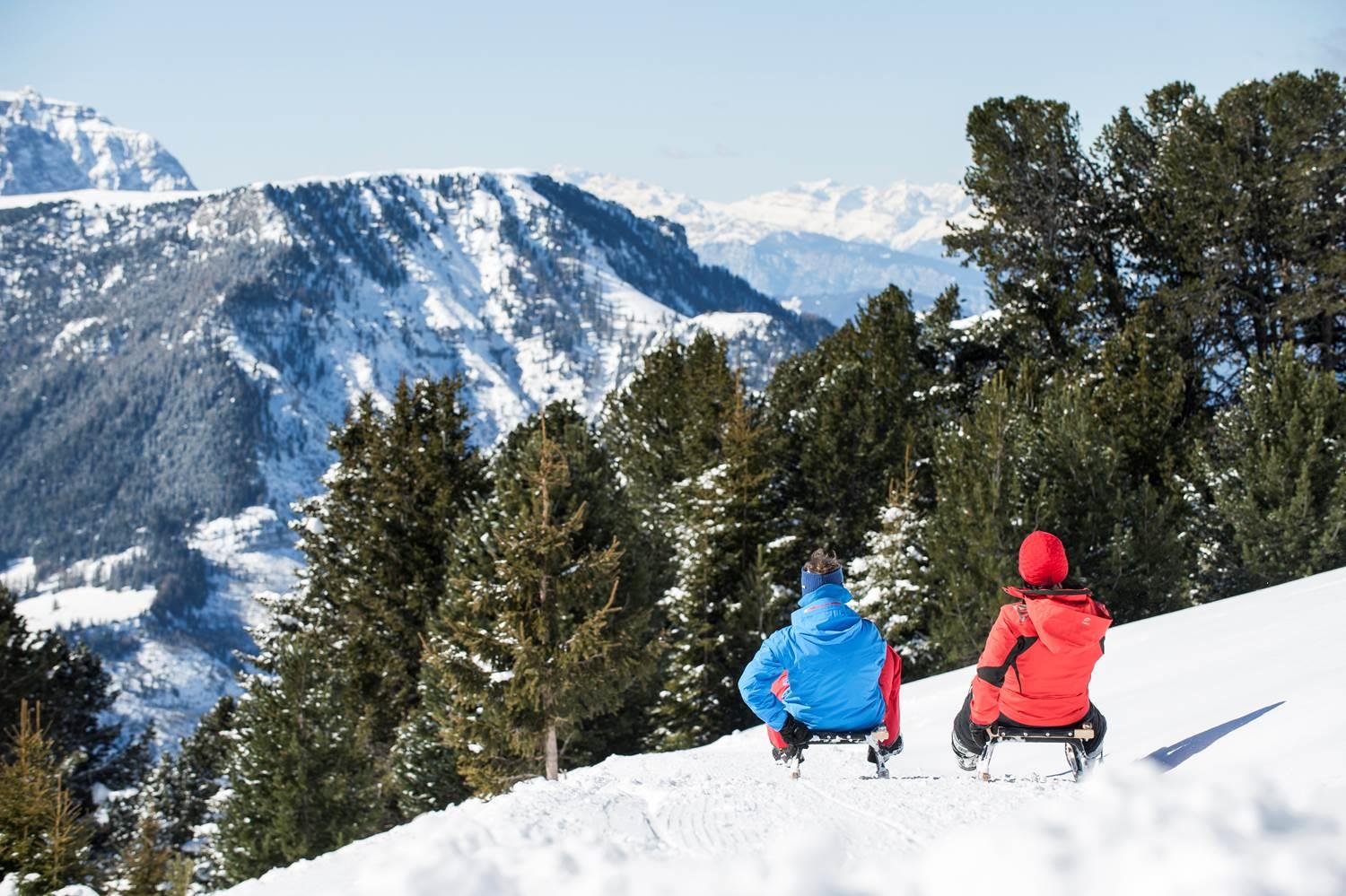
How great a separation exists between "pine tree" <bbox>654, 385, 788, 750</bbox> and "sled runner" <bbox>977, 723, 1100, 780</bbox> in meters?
17.3

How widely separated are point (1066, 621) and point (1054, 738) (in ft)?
2.74

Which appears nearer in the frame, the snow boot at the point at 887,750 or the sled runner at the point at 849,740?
the sled runner at the point at 849,740

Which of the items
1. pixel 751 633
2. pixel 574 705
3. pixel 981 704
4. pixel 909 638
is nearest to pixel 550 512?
pixel 574 705

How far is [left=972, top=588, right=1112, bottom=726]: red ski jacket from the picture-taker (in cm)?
595

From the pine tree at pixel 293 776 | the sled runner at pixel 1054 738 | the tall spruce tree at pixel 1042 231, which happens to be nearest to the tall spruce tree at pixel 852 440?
the tall spruce tree at pixel 1042 231

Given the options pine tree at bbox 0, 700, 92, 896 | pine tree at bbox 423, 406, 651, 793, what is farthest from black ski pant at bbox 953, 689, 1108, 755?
pine tree at bbox 0, 700, 92, 896

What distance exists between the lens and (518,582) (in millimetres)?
16938

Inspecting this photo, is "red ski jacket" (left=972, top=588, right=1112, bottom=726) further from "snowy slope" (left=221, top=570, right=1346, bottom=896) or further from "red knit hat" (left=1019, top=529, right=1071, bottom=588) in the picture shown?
"snowy slope" (left=221, top=570, right=1346, bottom=896)

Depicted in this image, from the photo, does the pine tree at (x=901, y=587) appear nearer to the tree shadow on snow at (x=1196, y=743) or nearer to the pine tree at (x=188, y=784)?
the tree shadow on snow at (x=1196, y=743)

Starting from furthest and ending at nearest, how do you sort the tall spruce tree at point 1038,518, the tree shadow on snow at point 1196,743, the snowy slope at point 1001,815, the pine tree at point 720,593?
the pine tree at point 720,593, the tall spruce tree at point 1038,518, the tree shadow on snow at point 1196,743, the snowy slope at point 1001,815

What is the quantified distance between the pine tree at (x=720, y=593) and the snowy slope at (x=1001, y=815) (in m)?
13.7

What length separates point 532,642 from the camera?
661 inches

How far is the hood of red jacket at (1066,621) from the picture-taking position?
5918mm

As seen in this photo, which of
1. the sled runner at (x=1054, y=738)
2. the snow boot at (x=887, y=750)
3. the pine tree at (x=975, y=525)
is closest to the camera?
the sled runner at (x=1054, y=738)
